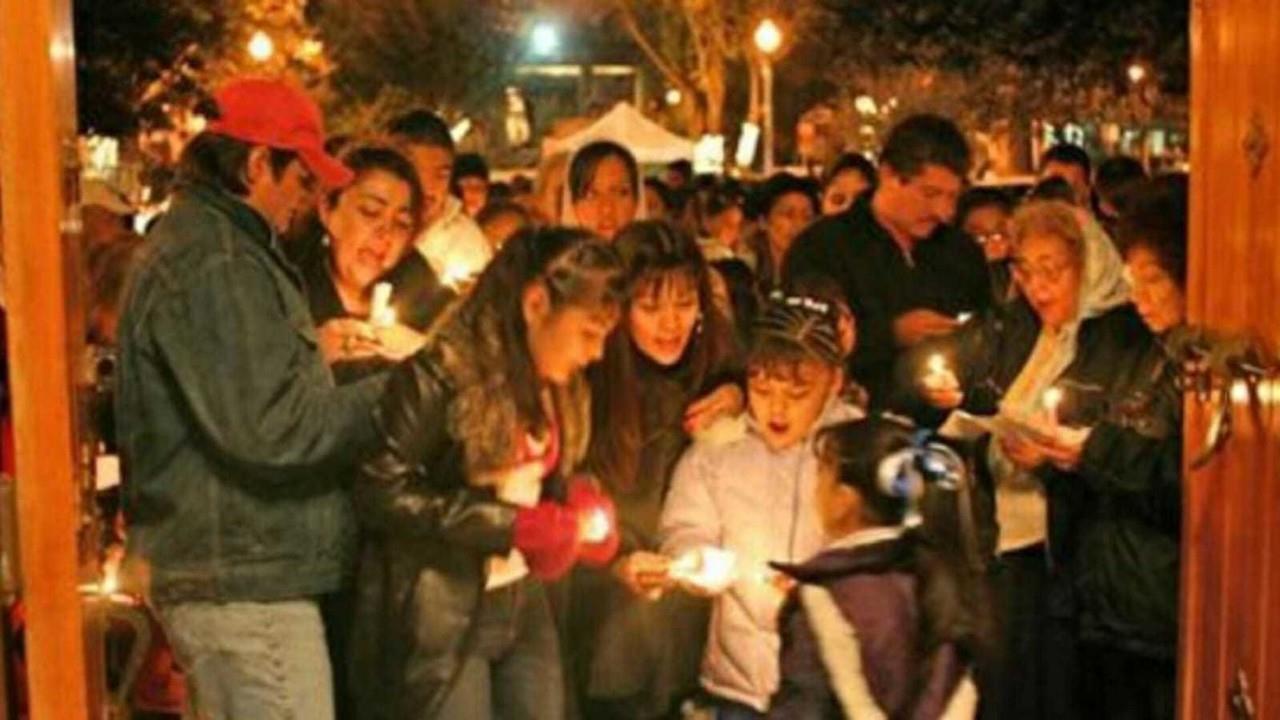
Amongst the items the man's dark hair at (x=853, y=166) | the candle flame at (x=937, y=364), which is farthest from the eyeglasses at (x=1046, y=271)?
the man's dark hair at (x=853, y=166)

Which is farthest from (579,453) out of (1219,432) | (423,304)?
(1219,432)

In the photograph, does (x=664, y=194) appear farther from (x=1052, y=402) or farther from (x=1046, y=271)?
(x=1052, y=402)

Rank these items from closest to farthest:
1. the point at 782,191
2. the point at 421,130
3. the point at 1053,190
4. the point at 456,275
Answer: the point at 456,275 → the point at 421,130 → the point at 1053,190 → the point at 782,191

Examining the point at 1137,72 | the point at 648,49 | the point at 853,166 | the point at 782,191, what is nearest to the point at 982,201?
the point at 853,166

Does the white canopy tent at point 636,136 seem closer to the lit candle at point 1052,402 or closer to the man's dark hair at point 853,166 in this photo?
the man's dark hair at point 853,166

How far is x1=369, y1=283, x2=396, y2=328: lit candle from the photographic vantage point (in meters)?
4.47

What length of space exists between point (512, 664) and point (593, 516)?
353 millimetres

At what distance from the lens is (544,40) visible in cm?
2389

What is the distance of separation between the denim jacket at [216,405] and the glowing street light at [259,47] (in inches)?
339

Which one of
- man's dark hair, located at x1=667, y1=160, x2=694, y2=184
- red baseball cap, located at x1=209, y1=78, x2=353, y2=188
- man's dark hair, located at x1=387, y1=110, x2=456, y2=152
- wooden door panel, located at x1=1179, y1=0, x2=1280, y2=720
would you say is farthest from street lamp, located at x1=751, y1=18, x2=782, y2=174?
wooden door panel, located at x1=1179, y1=0, x2=1280, y2=720

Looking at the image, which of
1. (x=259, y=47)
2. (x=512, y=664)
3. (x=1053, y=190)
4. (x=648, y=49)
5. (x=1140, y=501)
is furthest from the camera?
(x=648, y=49)

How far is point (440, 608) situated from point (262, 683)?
0.53 meters

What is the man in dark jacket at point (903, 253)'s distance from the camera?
5.08m

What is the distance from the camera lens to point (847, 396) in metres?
4.61
